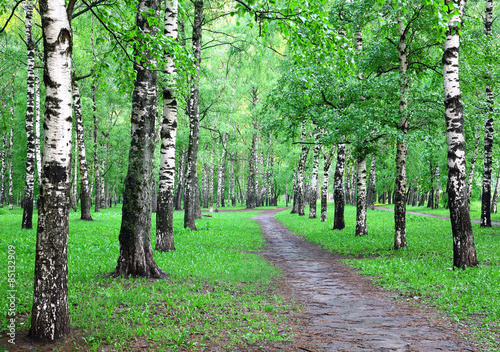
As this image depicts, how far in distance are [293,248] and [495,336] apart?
32.9 feet

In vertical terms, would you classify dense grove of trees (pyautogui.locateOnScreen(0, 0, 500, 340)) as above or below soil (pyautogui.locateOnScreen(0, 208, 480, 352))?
above

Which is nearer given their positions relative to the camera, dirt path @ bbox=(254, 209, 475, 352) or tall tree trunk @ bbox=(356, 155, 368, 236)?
dirt path @ bbox=(254, 209, 475, 352)

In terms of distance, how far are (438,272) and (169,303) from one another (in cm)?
679

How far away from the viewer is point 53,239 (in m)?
4.34

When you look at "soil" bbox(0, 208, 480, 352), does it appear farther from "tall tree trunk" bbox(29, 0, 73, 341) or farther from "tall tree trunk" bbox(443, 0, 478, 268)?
"tall tree trunk" bbox(443, 0, 478, 268)

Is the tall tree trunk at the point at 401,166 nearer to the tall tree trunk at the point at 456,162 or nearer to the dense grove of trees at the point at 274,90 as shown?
the dense grove of trees at the point at 274,90

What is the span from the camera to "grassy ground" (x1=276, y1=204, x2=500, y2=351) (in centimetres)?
584

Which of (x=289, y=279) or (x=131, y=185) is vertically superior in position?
(x=131, y=185)

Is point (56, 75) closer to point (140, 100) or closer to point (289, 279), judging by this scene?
point (140, 100)

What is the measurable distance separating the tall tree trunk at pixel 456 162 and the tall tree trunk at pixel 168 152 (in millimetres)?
7726

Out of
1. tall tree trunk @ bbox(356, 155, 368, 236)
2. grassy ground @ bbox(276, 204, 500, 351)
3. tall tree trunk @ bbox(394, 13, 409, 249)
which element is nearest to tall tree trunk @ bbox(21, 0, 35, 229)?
grassy ground @ bbox(276, 204, 500, 351)

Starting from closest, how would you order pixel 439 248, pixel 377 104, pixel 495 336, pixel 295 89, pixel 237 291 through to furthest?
pixel 495 336, pixel 237 291, pixel 439 248, pixel 377 104, pixel 295 89

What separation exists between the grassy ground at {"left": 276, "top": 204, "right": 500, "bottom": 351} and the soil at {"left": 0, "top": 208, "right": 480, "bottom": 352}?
396mm

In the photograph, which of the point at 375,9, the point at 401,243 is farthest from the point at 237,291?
the point at 375,9
